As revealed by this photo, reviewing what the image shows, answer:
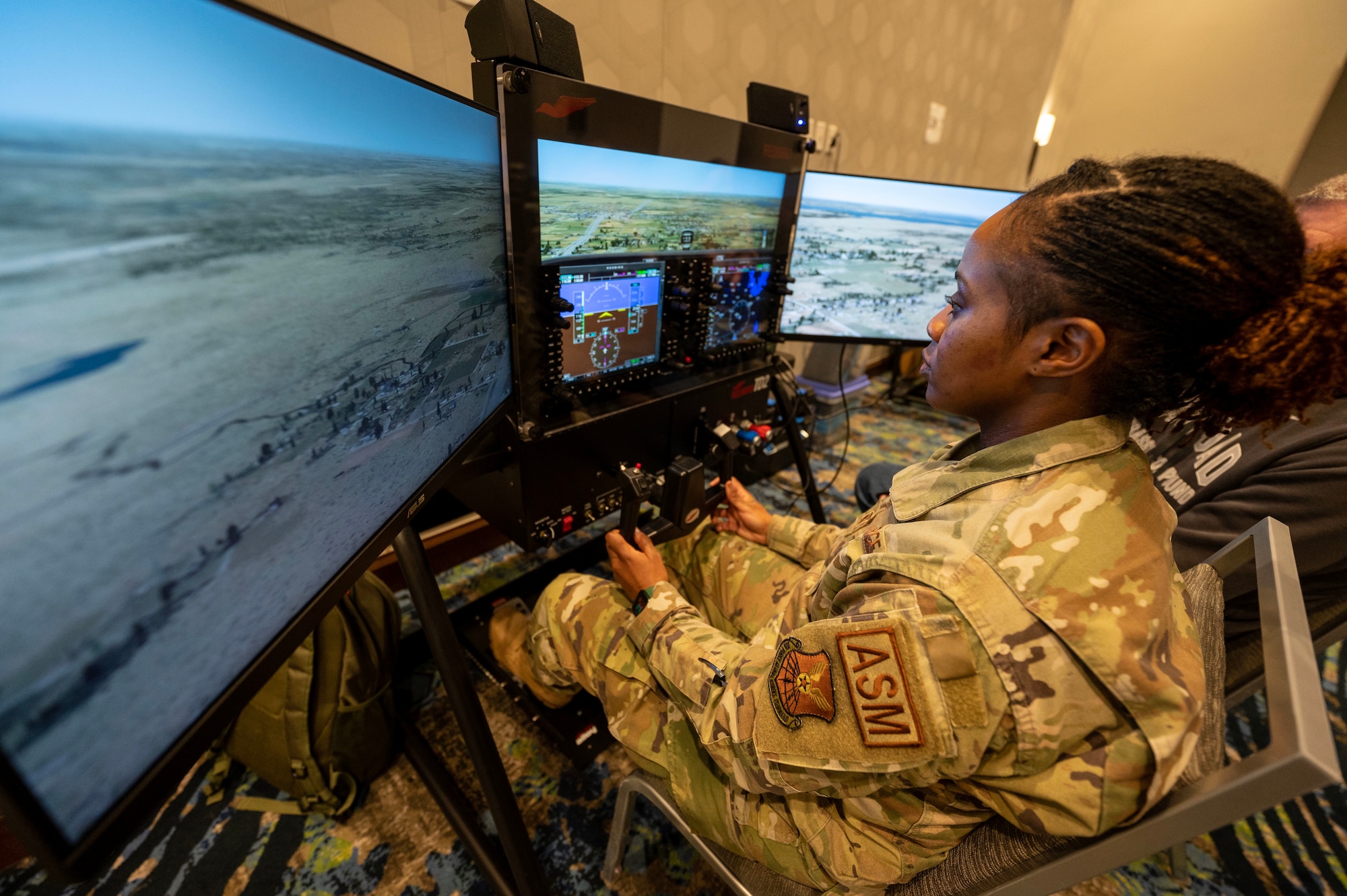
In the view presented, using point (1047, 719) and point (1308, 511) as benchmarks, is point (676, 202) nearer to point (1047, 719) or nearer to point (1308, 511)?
point (1047, 719)

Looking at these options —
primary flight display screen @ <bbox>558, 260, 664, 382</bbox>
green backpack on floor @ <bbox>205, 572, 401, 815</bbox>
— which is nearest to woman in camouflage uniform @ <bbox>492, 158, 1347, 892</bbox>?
primary flight display screen @ <bbox>558, 260, 664, 382</bbox>

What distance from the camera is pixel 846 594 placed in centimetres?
64

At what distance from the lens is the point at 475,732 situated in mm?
870

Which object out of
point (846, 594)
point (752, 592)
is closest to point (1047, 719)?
point (846, 594)

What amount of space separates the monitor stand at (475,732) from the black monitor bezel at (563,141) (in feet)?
1.12

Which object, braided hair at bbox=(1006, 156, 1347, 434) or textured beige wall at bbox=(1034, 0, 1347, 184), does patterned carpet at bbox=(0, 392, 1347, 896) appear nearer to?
braided hair at bbox=(1006, 156, 1347, 434)

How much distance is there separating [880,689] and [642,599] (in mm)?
499

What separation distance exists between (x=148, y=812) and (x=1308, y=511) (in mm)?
1465

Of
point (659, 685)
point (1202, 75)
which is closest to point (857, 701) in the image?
point (659, 685)

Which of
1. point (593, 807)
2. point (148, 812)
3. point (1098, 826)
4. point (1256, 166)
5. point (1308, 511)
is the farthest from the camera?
point (1256, 166)

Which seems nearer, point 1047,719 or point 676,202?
point 1047,719

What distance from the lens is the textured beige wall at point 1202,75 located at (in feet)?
10.6

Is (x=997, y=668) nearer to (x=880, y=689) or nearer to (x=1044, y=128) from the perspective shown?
A: (x=880, y=689)

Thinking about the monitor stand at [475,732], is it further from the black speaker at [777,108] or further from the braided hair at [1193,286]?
the black speaker at [777,108]
